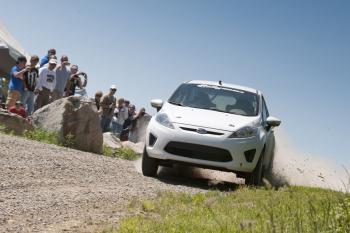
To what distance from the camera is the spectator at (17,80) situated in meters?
16.2

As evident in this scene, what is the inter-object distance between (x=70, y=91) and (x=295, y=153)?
264 inches

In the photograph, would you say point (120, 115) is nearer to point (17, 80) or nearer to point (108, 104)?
point (108, 104)

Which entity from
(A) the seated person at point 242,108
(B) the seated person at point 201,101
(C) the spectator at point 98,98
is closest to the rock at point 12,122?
(C) the spectator at point 98,98

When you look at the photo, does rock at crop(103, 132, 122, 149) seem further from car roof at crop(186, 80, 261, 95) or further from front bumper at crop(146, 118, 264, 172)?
front bumper at crop(146, 118, 264, 172)

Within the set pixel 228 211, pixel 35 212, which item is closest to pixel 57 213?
pixel 35 212

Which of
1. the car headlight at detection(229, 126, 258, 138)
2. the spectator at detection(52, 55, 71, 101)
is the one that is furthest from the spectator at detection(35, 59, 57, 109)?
the car headlight at detection(229, 126, 258, 138)

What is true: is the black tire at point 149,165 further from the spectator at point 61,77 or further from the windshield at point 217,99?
the spectator at point 61,77

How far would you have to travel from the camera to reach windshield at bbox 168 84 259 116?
40.0 feet

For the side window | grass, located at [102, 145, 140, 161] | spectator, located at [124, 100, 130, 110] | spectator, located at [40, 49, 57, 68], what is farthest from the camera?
spectator, located at [124, 100, 130, 110]

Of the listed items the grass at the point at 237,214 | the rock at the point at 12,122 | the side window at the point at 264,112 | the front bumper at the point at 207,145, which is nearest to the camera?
the grass at the point at 237,214

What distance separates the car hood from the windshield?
330 millimetres

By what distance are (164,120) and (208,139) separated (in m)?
0.86

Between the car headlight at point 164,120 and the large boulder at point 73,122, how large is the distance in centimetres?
490

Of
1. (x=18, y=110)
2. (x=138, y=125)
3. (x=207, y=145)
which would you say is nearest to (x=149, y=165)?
(x=207, y=145)
